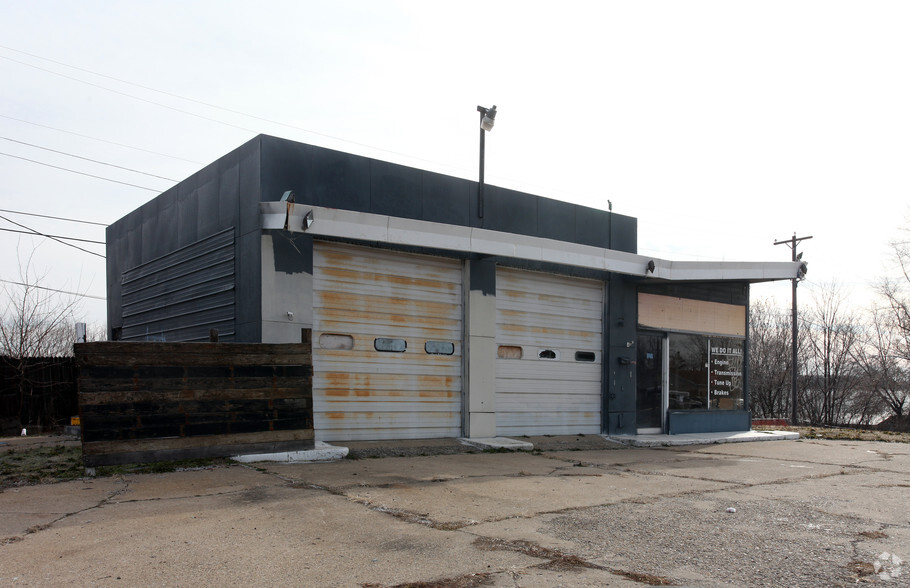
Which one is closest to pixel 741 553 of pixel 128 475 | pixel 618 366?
pixel 128 475

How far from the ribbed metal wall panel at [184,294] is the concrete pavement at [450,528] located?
3.96 meters

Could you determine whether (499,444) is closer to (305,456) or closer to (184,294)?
(305,456)

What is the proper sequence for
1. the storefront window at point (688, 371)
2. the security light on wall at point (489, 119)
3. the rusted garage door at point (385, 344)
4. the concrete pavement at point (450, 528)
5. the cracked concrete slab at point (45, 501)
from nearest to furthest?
1. the concrete pavement at point (450, 528)
2. the cracked concrete slab at point (45, 501)
3. the rusted garage door at point (385, 344)
4. the security light on wall at point (489, 119)
5. the storefront window at point (688, 371)

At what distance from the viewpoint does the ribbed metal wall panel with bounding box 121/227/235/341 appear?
40.1 ft

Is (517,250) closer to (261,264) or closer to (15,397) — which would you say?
(261,264)

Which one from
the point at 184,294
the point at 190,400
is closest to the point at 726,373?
the point at 184,294

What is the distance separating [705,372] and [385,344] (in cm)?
937

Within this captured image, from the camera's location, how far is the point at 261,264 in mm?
11078

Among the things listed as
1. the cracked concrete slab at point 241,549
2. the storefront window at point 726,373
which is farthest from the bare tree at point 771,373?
the cracked concrete slab at point 241,549

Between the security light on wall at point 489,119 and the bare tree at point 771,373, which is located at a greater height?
the security light on wall at point 489,119

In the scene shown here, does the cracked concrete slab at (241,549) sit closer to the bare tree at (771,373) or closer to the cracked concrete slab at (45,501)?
the cracked concrete slab at (45,501)

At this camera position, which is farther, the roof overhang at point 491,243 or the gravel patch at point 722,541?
the roof overhang at point 491,243

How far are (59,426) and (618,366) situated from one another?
1300cm

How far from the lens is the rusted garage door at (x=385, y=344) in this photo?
12.0m
